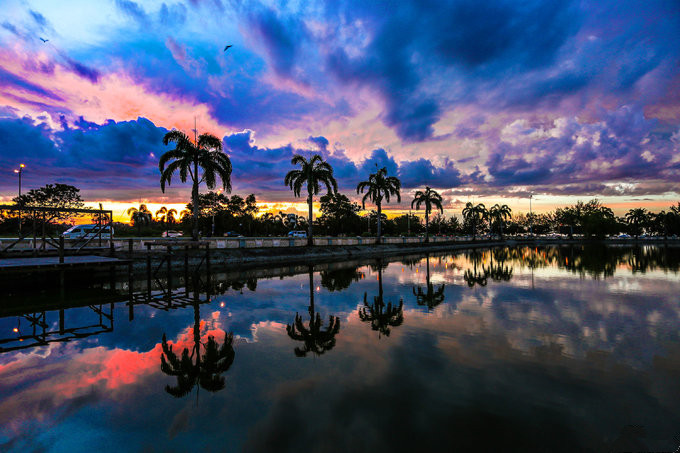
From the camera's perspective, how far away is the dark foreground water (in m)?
4.94

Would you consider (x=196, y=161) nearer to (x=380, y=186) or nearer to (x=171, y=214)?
(x=380, y=186)

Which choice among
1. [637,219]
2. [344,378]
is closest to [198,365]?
[344,378]

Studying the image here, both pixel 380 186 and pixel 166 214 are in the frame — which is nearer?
pixel 380 186

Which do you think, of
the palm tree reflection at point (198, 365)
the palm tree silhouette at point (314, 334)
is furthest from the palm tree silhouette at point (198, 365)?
the palm tree silhouette at point (314, 334)

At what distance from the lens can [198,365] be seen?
25.3 feet

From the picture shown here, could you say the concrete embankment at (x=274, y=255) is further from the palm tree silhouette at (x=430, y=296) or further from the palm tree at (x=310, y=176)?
the palm tree silhouette at (x=430, y=296)

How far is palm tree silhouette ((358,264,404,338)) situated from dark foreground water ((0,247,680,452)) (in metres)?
0.13

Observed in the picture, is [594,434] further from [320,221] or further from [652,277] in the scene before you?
[320,221]

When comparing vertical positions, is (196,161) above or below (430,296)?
above

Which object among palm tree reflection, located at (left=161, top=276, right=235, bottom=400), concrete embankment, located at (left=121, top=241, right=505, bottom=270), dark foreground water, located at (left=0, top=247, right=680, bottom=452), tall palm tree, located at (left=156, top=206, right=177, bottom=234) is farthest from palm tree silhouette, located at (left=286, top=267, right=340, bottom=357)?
tall palm tree, located at (left=156, top=206, right=177, bottom=234)

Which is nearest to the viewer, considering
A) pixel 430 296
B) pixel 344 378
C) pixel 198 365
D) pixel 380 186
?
pixel 344 378

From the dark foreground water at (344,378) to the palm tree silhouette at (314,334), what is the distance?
8 cm

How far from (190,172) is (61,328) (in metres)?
19.3

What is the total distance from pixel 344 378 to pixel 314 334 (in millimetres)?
3332
